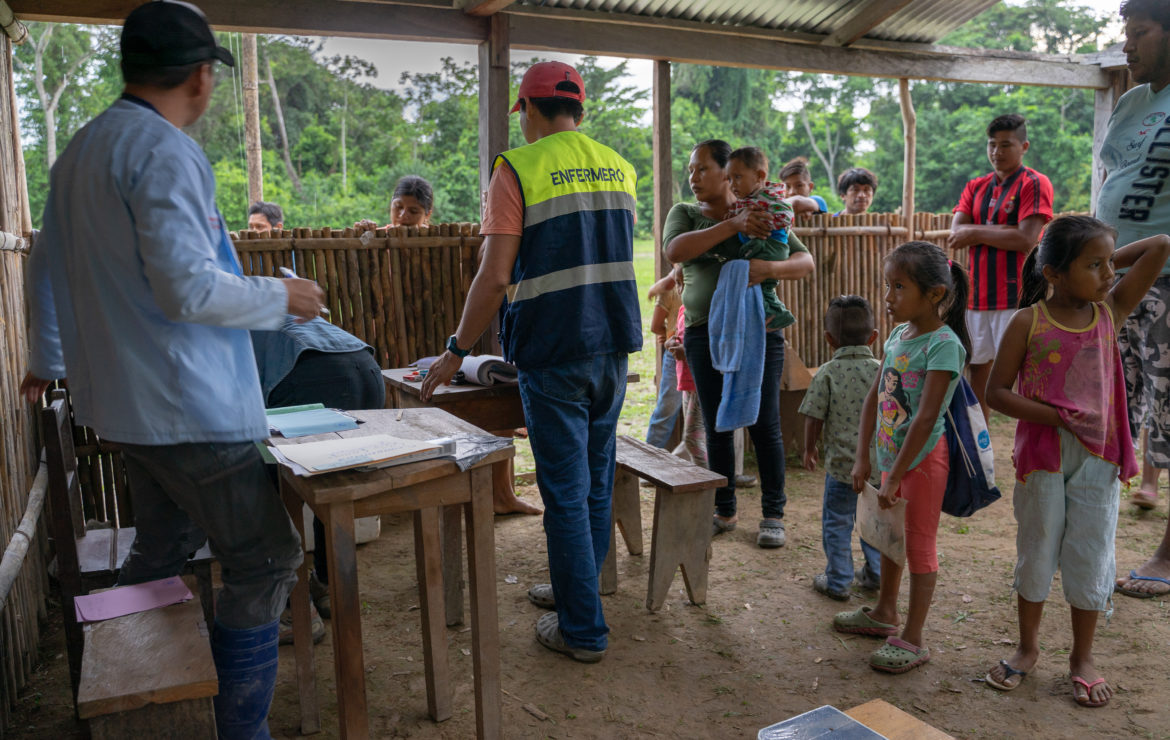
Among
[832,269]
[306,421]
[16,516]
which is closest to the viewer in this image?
[306,421]

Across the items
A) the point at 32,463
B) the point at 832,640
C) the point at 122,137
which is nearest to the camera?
the point at 122,137

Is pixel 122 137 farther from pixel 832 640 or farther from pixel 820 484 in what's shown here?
pixel 820 484

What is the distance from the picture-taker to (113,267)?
2.01 m

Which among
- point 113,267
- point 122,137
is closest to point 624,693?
point 113,267

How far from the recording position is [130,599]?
7.91 feet

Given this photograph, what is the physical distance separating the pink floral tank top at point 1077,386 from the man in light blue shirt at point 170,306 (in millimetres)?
2349

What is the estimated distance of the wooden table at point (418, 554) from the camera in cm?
223

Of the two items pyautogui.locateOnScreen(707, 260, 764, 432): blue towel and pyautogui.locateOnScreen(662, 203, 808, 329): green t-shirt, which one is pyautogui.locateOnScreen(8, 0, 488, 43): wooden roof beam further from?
pyautogui.locateOnScreen(707, 260, 764, 432): blue towel

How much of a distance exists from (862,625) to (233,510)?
2.55 metres

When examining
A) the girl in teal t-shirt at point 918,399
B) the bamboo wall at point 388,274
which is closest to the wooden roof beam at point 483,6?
the bamboo wall at point 388,274

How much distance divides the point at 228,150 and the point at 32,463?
17770mm

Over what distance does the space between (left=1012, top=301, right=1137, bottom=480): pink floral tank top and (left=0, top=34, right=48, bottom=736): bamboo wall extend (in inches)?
136

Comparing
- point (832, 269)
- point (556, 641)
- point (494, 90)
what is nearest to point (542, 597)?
point (556, 641)

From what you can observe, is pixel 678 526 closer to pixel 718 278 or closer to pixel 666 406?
pixel 718 278
